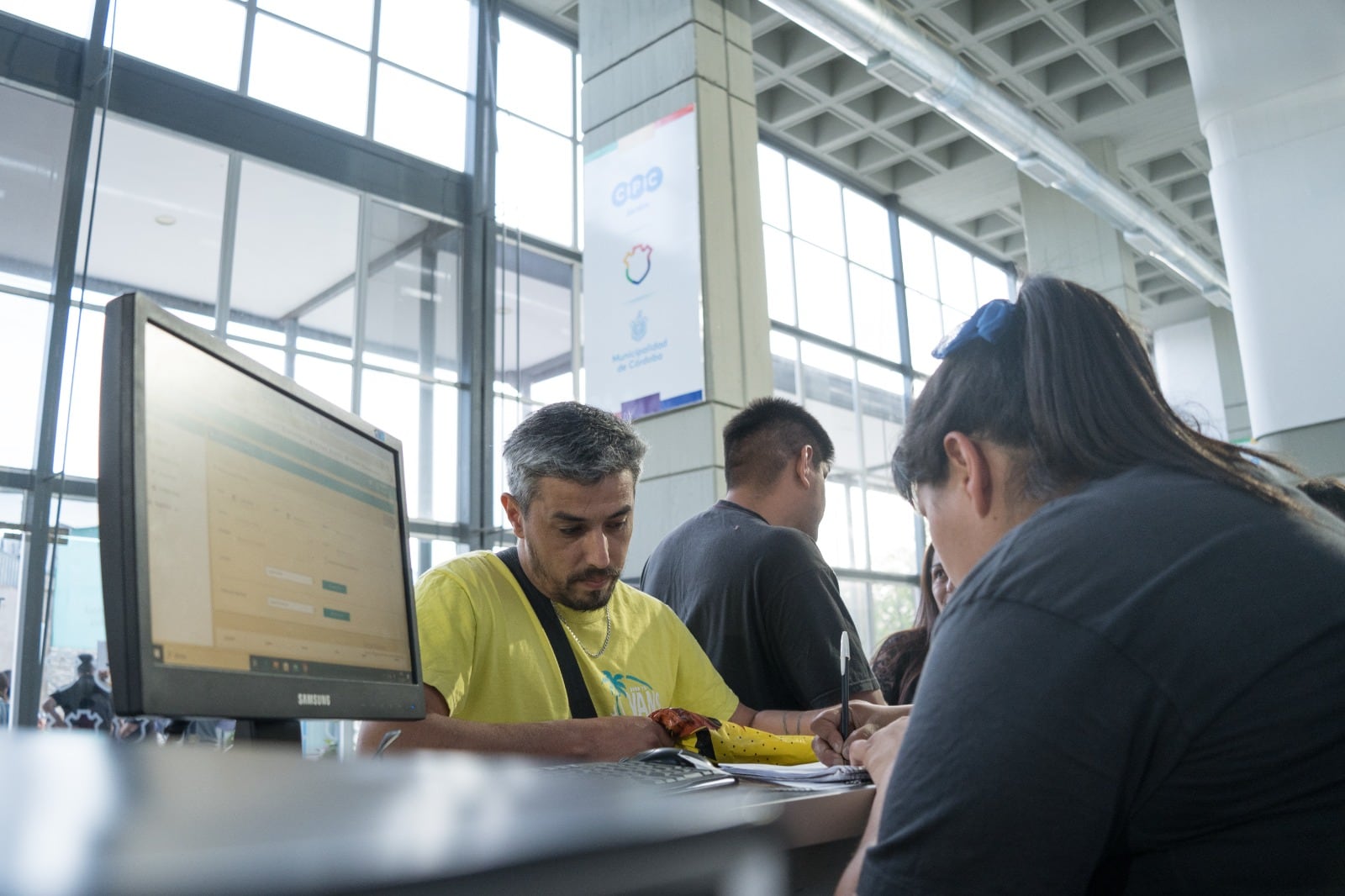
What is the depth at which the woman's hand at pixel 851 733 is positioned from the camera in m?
1.57

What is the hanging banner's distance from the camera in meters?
5.80

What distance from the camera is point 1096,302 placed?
4.04 ft

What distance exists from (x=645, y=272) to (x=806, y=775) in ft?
15.9

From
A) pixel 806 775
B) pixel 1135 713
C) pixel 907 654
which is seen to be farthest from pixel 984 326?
pixel 907 654

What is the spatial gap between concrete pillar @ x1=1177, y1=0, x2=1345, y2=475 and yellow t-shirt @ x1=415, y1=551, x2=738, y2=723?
4.33 m

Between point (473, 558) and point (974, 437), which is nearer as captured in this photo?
point (974, 437)

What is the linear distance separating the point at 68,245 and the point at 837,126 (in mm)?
7611

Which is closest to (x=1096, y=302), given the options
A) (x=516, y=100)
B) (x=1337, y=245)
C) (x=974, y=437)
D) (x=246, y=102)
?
(x=974, y=437)

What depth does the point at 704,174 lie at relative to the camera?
598 cm

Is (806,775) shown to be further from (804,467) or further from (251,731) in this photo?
(804,467)

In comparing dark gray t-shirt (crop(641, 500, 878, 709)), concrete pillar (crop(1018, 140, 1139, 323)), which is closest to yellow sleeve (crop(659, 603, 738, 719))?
dark gray t-shirt (crop(641, 500, 878, 709))

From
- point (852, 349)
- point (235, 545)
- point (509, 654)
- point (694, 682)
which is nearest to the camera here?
point (235, 545)

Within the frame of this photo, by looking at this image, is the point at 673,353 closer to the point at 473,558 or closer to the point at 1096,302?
the point at 473,558

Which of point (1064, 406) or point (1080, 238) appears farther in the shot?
point (1080, 238)
